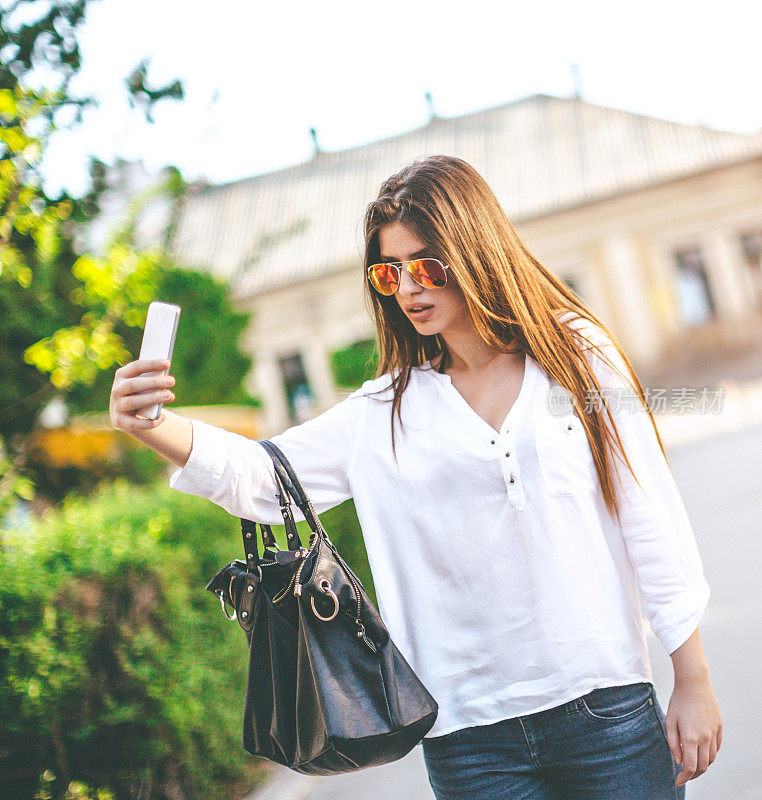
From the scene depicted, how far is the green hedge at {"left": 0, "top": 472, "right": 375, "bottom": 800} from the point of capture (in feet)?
11.6

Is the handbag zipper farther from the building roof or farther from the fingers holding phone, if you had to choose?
the building roof

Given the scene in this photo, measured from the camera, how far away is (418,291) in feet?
6.25

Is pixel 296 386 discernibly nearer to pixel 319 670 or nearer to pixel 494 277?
pixel 494 277

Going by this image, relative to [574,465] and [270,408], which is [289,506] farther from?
[270,408]

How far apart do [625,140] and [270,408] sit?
1457 cm

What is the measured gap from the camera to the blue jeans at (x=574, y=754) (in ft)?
5.75

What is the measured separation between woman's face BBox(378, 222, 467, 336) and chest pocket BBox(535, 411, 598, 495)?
0.30 m

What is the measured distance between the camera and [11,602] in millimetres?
3508

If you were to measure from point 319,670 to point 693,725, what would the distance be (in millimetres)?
736

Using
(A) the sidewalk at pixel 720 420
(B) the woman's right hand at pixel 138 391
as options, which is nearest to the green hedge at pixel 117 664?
(B) the woman's right hand at pixel 138 391

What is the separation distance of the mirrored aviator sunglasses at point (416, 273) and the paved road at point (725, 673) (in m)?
2.75

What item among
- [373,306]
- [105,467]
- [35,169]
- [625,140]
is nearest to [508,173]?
[625,140]

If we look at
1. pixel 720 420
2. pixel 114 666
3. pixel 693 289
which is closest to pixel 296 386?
pixel 693 289

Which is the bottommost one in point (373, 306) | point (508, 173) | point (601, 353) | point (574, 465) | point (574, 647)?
point (574, 647)
